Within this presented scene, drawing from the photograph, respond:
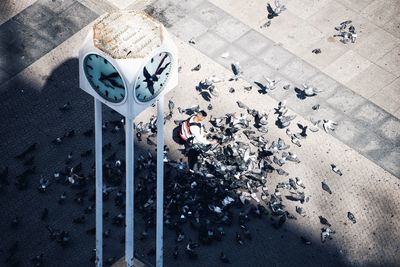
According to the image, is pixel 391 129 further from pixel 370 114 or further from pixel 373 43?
pixel 373 43

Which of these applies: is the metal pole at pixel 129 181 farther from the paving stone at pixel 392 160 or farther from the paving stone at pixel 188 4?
the paving stone at pixel 188 4

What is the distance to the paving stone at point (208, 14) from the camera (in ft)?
81.1

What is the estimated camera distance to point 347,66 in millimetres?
23781

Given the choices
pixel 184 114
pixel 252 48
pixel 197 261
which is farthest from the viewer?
pixel 252 48

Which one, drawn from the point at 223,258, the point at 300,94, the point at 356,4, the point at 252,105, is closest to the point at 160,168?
the point at 223,258

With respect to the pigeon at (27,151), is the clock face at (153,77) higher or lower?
higher

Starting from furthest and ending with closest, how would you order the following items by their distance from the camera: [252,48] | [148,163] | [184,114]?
[252,48]
[184,114]
[148,163]

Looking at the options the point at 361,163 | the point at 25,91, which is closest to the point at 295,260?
the point at 361,163

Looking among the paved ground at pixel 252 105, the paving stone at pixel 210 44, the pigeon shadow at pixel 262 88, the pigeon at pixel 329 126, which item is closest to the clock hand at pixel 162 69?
the paved ground at pixel 252 105

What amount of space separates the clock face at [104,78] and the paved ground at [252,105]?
6254 mm

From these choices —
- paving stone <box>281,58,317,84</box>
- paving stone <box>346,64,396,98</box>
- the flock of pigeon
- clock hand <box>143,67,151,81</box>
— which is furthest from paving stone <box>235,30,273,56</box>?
clock hand <box>143,67,151,81</box>

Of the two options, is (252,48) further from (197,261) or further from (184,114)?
(197,261)

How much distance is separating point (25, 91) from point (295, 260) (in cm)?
992

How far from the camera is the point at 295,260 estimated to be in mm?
19141
